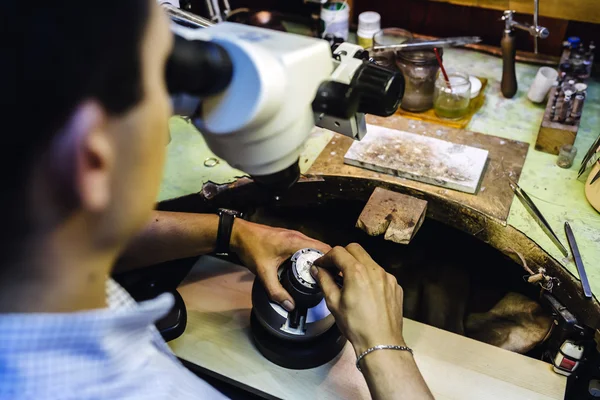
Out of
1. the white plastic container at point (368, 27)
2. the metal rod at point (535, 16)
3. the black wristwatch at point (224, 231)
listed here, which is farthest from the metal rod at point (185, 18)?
the metal rod at point (535, 16)

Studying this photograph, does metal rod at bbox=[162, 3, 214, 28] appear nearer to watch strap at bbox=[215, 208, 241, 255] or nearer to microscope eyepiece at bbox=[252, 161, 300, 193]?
microscope eyepiece at bbox=[252, 161, 300, 193]

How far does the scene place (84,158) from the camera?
0.50 metres

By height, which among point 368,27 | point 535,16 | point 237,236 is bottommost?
point 237,236

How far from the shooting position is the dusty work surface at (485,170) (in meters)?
1.35

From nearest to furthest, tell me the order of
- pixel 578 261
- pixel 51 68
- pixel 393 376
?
pixel 51 68
pixel 393 376
pixel 578 261

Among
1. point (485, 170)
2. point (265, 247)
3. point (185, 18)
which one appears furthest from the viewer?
point (485, 170)

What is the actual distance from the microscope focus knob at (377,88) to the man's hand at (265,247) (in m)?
0.54

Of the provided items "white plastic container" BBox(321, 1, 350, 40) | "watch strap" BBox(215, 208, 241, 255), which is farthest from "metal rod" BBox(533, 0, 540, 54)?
"watch strap" BBox(215, 208, 241, 255)

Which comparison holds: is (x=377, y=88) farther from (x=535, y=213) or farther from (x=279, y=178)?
(x=535, y=213)

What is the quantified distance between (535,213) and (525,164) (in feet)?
0.72

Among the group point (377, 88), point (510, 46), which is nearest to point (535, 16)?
point (510, 46)

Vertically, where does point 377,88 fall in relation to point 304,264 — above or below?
above

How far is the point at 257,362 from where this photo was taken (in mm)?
1189

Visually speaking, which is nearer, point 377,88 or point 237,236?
point 377,88
